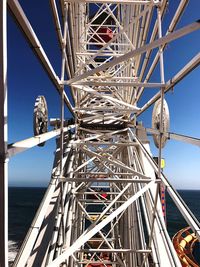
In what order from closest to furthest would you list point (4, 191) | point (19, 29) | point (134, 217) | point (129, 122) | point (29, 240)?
point (4, 191) < point (19, 29) < point (29, 240) < point (134, 217) < point (129, 122)

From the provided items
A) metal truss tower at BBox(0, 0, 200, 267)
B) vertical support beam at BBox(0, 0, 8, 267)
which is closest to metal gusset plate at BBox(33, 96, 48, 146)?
metal truss tower at BBox(0, 0, 200, 267)

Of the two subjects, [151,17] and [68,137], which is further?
[68,137]

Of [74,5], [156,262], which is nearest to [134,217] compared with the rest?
[156,262]

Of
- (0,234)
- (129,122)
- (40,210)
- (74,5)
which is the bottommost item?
(40,210)

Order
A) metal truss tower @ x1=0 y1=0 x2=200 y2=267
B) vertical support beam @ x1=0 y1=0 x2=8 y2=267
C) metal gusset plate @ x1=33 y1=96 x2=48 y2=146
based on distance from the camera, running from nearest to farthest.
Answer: vertical support beam @ x1=0 y1=0 x2=8 y2=267, metal truss tower @ x1=0 y1=0 x2=200 y2=267, metal gusset plate @ x1=33 y1=96 x2=48 y2=146

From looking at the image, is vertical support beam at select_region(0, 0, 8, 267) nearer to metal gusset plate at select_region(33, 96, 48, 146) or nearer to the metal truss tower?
the metal truss tower

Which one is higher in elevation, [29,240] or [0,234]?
[0,234]

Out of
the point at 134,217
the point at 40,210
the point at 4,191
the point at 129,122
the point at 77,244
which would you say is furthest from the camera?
the point at 129,122

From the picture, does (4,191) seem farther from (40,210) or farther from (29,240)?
(40,210)

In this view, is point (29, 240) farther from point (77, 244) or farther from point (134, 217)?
point (134, 217)
